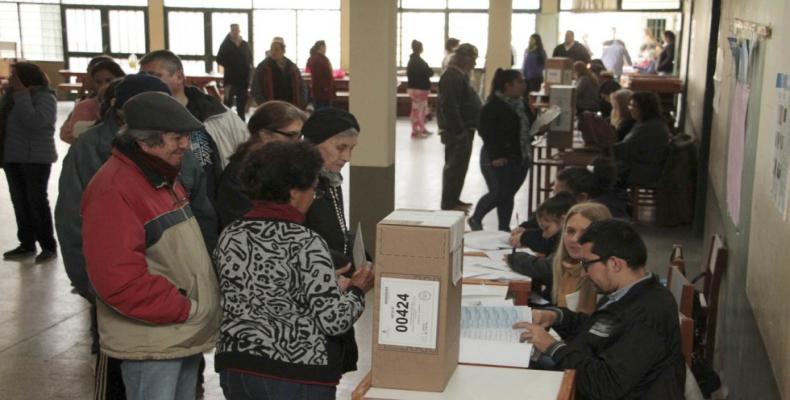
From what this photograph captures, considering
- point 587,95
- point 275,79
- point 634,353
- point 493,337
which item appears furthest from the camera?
point 275,79

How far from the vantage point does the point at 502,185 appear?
7.93m

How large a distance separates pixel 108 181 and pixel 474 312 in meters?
1.31

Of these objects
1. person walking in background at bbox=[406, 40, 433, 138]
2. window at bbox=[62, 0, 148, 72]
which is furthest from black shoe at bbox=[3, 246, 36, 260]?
window at bbox=[62, 0, 148, 72]

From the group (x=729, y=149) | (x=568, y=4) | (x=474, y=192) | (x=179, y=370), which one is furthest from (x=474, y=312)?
(x=568, y=4)

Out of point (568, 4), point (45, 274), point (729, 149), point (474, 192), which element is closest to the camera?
point (729, 149)

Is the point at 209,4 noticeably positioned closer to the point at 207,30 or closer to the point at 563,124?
the point at 207,30

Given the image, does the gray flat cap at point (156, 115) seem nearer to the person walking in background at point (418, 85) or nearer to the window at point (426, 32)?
the person walking in background at point (418, 85)

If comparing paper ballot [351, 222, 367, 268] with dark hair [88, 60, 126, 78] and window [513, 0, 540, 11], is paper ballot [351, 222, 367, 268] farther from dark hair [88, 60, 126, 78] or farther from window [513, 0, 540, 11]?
window [513, 0, 540, 11]

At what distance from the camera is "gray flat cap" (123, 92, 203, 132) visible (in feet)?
9.56

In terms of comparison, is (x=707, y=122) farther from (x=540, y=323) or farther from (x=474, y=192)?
(x=540, y=323)

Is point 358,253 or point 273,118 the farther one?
point 273,118

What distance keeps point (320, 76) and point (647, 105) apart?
25.2 feet

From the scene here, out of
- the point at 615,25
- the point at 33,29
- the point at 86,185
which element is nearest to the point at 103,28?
the point at 33,29

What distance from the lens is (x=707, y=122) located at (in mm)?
8094
